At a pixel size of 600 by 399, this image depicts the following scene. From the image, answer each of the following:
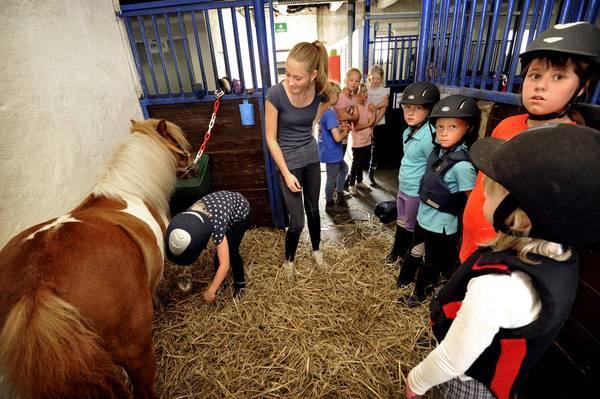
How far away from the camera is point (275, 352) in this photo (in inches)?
66.7

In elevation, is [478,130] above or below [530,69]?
below

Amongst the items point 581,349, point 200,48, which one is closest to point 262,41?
point 200,48

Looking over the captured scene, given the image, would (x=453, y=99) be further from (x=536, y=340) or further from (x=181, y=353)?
(x=181, y=353)

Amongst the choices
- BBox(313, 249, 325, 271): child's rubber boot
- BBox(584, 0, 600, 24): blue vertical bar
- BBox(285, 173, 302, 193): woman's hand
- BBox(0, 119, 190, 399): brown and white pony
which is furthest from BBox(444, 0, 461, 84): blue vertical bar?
BBox(0, 119, 190, 399): brown and white pony

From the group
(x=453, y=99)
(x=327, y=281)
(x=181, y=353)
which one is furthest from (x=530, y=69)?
(x=181, y=353)

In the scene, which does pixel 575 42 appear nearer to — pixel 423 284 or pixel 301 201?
pixel 423 284

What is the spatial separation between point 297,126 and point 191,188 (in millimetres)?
980

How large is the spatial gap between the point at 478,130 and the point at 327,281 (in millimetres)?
1465

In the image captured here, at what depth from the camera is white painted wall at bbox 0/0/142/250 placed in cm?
146

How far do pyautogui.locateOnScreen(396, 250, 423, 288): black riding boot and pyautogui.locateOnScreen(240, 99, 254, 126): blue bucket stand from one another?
5.59ft

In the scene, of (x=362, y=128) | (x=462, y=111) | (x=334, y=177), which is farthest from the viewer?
(x=362, y=128)

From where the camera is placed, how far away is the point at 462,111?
1.52 meters

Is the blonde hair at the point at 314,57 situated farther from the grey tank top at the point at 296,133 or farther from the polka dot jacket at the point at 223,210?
the polka dot jacket at the point at 223,210

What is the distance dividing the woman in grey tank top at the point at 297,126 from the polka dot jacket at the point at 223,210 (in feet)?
1.12
